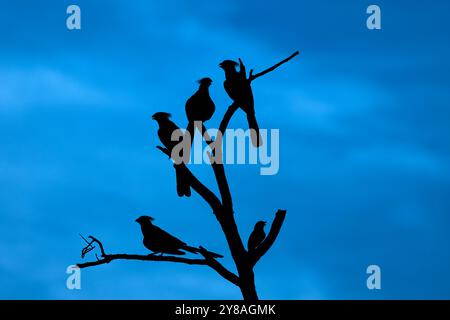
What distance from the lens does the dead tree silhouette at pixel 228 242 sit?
479 centimetres

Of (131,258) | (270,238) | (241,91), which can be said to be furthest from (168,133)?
(270,238)

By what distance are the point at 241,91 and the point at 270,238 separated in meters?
1.63

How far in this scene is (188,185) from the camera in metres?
5.34

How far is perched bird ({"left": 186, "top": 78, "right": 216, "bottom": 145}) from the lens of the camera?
6087 mm

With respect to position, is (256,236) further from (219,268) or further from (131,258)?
(131,258)

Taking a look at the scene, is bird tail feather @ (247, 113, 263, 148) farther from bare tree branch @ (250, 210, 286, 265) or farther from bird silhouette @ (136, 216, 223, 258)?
bird silhouette @ (136, 216, 223, 258)

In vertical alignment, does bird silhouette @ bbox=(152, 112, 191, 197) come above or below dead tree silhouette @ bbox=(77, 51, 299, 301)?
above

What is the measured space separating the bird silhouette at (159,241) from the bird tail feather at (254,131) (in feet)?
3.85

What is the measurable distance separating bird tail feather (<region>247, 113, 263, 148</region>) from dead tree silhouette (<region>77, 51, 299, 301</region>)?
0.44 metres

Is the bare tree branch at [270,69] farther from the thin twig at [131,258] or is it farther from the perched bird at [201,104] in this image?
the thin twig at [131,258]

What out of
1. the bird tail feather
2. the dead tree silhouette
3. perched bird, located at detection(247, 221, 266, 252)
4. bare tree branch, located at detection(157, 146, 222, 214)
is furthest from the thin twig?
the bird tail feather

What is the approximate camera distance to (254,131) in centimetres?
586
